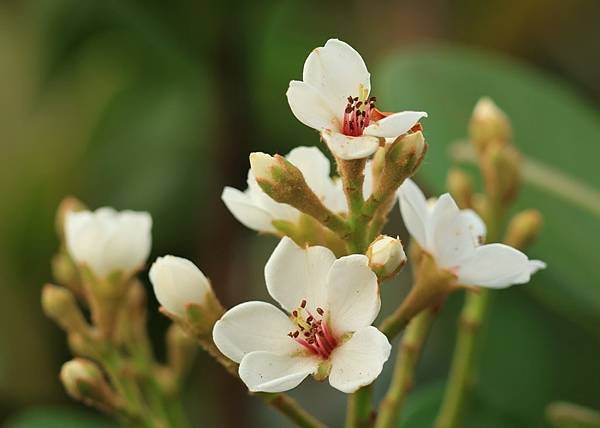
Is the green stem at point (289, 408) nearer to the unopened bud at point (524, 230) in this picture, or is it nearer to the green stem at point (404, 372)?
the green stem at point (404, 372)

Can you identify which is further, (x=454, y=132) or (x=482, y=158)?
(x=454, y=132)

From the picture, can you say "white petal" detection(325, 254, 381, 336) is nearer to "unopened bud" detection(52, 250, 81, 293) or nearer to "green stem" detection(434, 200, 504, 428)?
→ "green stem" detection(434, 200, 504, 428)

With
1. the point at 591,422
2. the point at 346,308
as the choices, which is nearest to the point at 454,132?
the point at 591,422

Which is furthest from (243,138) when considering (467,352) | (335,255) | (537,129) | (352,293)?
Result: (352,293)

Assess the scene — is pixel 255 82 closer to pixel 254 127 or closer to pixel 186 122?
pixel 254 127

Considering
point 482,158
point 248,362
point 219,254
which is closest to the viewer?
point 248,362

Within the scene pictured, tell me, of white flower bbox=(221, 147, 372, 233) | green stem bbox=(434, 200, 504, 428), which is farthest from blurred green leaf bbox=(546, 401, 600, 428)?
white flower bbox=(221, 147, 372, 233)

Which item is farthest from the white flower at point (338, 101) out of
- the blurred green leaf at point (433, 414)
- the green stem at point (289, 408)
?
the blurred green leaf at point (433, 414)
